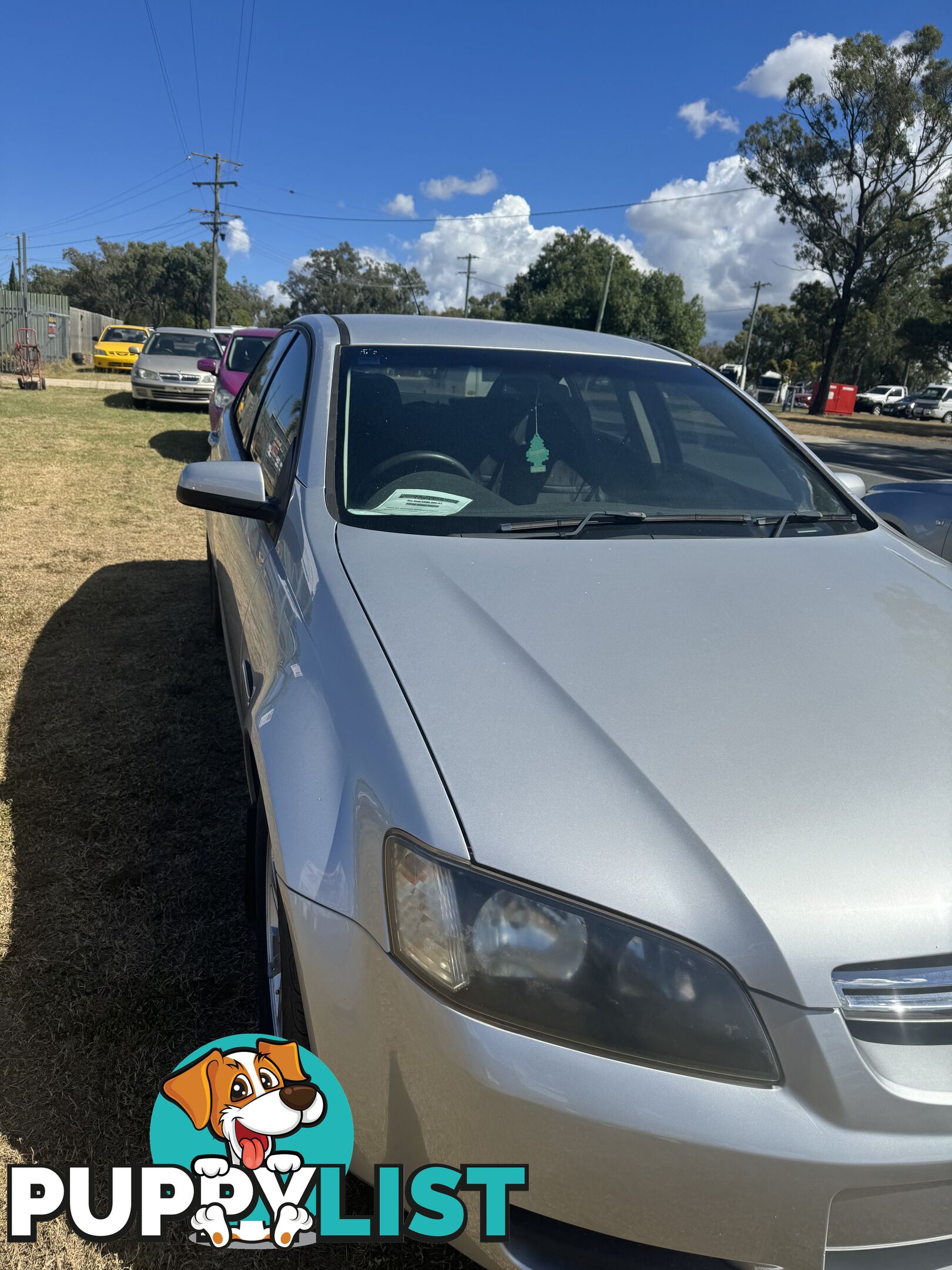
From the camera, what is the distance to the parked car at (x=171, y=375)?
15.0 meters

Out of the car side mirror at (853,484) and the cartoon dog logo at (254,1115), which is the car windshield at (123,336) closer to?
the car side mirror at (853,484)

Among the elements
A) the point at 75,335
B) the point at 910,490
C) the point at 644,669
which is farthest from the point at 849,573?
the point at 75,335

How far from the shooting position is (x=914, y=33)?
28.5 meters

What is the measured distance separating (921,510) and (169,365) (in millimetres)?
13174

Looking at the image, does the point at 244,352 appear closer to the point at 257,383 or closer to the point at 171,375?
the point at 171,375

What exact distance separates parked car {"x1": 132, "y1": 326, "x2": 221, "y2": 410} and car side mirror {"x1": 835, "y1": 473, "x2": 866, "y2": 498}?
1336 cm

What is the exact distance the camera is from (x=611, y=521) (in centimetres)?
231

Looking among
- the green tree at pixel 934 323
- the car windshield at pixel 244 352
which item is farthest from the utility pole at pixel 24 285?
the green tree at pixel 934 323

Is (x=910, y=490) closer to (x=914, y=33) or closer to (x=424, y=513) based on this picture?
(x=424, y=513)

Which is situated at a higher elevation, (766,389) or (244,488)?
(766,389)

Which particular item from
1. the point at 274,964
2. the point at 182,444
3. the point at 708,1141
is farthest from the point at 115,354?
the point at 708,1141

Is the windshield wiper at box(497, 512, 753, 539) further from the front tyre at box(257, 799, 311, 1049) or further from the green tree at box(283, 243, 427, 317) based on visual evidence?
the green tree at box(283, 243, 427, 317)

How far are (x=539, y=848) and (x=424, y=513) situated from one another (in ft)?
3.80

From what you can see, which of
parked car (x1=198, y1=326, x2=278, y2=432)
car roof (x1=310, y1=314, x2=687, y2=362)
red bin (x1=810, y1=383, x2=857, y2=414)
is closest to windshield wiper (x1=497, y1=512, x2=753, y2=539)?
car roof (x1=310, y1=314, x2=687, y2=362)
